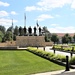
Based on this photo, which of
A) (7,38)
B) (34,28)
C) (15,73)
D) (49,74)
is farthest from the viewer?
(7,38)

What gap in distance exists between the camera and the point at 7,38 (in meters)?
93.1

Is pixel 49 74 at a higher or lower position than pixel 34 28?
lower

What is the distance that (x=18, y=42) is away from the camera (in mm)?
60781

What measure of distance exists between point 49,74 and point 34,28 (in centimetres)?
5502

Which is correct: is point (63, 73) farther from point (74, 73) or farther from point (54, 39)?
point (54, 39)

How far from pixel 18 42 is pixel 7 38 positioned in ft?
109

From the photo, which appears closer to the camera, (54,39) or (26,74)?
(26,74)

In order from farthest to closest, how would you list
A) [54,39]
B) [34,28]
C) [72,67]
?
[54,39]
[34,28]
[72,67]

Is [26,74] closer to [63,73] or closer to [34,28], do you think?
[63,73]

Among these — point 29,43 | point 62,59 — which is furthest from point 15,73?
point 29,43

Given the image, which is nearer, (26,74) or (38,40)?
(26,74)

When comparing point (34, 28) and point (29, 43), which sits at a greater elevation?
point (34, 28)

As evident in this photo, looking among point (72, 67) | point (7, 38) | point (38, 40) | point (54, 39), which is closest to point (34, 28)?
point (38, 40)

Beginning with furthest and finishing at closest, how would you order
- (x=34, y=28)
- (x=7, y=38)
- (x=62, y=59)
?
(x=7, y=38) < (x=34, y=28) < (x=62, y=59)
